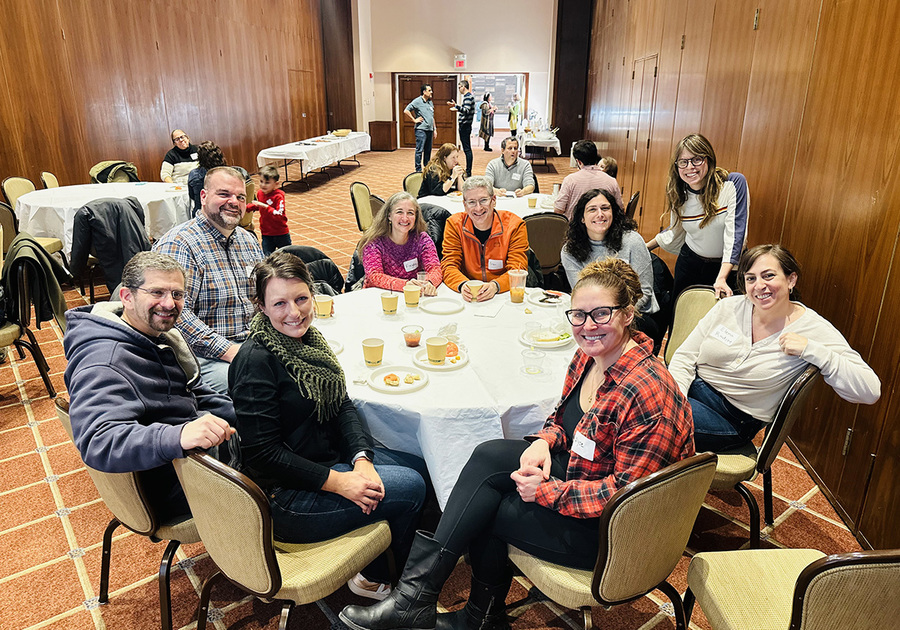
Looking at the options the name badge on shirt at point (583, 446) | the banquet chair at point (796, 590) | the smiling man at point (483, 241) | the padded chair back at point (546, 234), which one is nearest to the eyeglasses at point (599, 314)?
the name badge on shirt at point (583, 446)

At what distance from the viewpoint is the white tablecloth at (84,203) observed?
5.22 m

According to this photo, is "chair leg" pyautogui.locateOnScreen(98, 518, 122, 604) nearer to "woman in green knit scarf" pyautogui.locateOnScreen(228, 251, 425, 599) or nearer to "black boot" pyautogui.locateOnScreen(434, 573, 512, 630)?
"woman in green knit scarf" pyautogui.locateOnScreen(228, 251, 425, 599)

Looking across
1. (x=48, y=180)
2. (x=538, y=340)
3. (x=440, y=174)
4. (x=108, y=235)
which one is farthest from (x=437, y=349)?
(x=48, y=180)

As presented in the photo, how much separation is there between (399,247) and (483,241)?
509 mm

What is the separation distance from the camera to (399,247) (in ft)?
11.2

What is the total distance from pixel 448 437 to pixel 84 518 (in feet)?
6.06

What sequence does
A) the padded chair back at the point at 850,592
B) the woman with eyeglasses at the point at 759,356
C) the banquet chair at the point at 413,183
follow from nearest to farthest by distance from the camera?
the padded chair back at the point at 850,592 → the woman with eyeglasses at the point at 759,356 → the banquet chair at the point at 413,183

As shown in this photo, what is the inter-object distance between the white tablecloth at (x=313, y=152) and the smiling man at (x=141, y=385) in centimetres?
954

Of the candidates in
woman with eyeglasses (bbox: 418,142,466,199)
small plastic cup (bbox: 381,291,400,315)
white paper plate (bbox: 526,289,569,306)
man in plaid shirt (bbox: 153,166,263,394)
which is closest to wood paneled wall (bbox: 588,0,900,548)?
white paper plate (bbox: 526,289,569,306)

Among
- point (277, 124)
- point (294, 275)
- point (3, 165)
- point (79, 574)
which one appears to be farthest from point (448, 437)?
point (277, 124)

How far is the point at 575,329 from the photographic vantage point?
1783mm

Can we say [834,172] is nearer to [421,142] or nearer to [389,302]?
[389,302]

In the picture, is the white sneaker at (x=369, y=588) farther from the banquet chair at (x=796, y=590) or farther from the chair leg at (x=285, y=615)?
the banquet chair at (x=796, y=590)

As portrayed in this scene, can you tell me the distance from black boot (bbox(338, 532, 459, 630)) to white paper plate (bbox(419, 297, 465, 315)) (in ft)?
4.17
